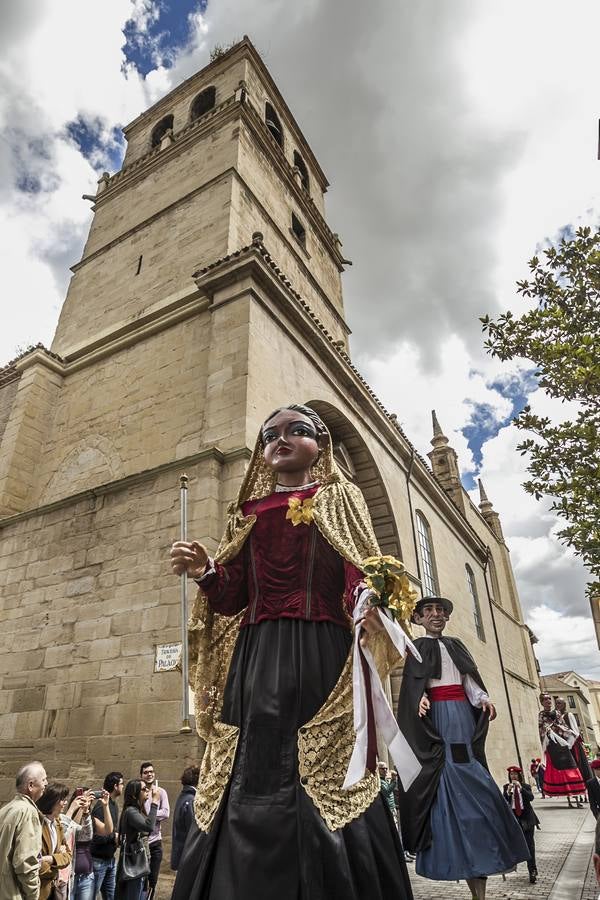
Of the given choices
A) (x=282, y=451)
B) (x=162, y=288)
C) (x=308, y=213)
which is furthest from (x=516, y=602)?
(x=282, y=451)

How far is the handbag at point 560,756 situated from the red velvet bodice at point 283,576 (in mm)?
9300

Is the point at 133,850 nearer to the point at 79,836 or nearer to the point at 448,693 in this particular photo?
the point at 79,836

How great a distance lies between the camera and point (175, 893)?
2.02 metres

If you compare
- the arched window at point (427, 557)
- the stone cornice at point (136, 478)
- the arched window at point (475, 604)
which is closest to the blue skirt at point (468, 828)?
the stone cornice at point (136, 478)

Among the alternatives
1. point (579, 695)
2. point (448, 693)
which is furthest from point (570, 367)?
point (579, 695)

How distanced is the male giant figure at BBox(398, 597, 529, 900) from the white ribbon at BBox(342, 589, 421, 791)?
182 cm

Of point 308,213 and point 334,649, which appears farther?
point 308,213

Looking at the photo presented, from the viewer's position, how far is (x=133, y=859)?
4.72 meters

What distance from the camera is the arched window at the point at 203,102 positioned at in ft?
54.6

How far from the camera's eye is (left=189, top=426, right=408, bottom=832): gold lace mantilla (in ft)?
6.73

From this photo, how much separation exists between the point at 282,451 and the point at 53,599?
22.5 ft

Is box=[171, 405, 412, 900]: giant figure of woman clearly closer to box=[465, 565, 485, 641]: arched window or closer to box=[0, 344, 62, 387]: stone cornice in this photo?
box=[0, 344, 62, 387]: stone cornice

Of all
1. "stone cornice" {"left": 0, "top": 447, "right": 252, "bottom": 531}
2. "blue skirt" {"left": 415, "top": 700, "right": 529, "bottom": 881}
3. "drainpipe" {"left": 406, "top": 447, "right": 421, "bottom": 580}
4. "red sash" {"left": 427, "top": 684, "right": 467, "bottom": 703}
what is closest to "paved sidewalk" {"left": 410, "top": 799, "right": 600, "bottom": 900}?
"blue skirt" {"left": 415, "top": 700, "right": 529, "bottom": 881}

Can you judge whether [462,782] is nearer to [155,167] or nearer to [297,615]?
[297,615]
